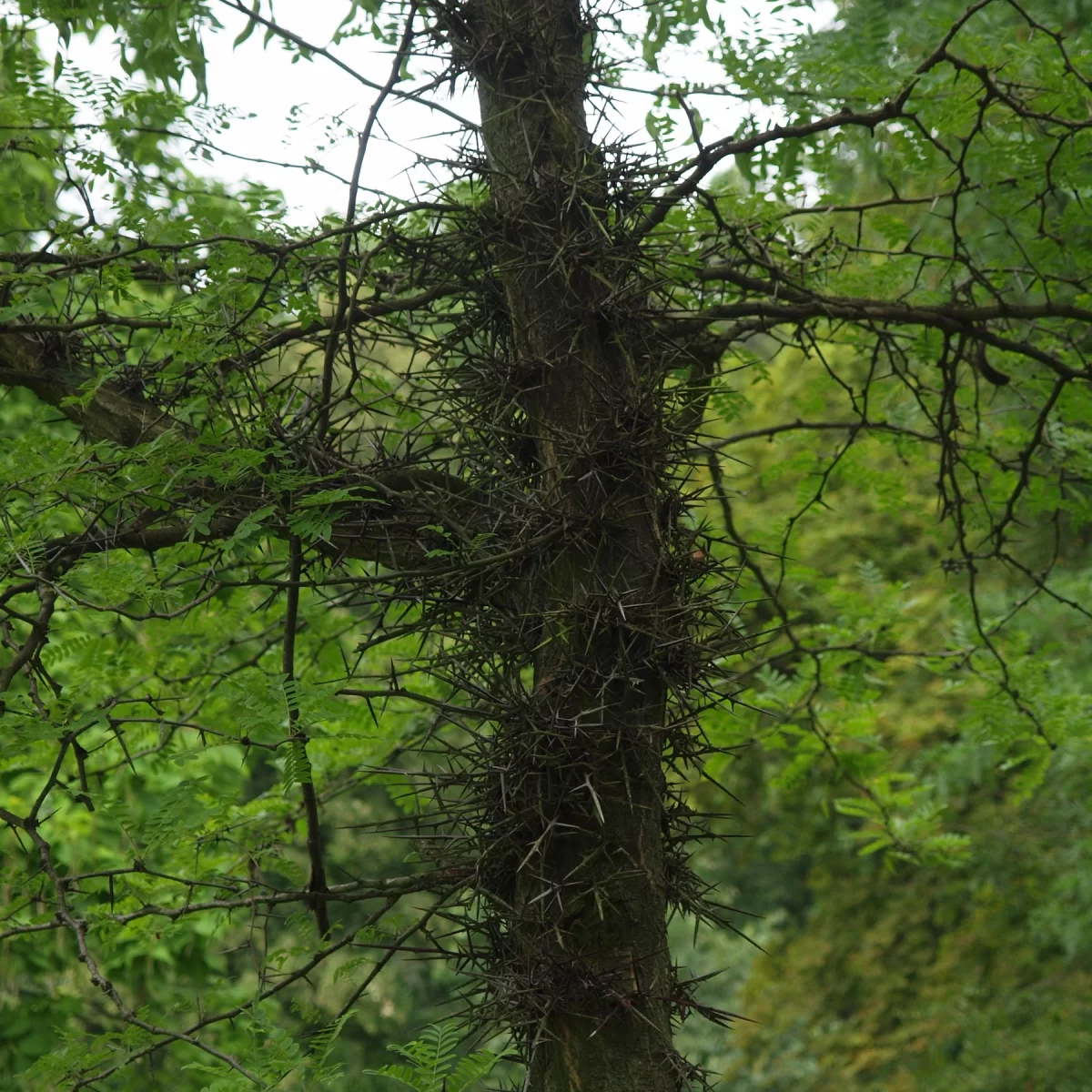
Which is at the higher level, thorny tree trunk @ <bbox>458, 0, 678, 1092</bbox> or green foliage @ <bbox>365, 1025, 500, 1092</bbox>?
thorny tree trunk @ <bbox>458, 0, 678, 1092</bbox>

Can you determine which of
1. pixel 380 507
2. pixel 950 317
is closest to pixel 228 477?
pixel 380 507

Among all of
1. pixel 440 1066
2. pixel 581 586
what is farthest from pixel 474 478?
pixel 440 1066

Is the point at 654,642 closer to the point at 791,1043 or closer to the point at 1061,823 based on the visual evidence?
the point at 1061,823

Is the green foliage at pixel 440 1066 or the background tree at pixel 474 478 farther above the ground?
the background tree at pixel 474 478

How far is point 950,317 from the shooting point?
9.48ft

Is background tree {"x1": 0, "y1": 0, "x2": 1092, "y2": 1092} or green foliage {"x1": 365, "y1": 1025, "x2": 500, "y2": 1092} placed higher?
background tree {"x1": 0, "y1": 0, "x2": 1092, "y2": 1092}

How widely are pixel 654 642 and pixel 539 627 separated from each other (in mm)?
202

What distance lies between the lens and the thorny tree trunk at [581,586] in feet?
5.90

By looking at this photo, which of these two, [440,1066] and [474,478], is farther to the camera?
[474,478]

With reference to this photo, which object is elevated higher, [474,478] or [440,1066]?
[474,478]

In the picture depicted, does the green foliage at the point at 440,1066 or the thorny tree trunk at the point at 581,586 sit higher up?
the thorny tree trunk at the point at 581,586

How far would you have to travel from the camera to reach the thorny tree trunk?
1.80 m

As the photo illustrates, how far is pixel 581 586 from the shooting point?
1.97 meters

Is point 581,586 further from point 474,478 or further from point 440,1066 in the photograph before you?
point 440,1066
